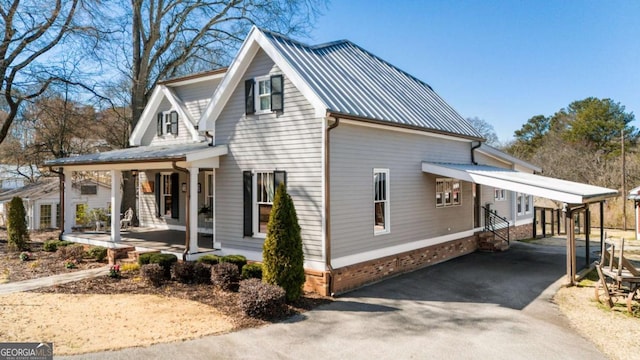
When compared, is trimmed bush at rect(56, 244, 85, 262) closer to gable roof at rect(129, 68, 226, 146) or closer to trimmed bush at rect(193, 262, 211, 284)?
gable roof at rect(129, 68, 226, 146)

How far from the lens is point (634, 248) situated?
56.7 feet

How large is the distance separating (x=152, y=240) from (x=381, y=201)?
8.38 meters

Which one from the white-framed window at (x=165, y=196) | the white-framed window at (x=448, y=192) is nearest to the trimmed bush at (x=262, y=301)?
the white-framed window at (x=448, y=192)

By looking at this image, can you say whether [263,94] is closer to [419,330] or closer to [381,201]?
[381,201]

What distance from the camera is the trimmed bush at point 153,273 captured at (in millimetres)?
9633

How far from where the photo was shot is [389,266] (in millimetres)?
11109

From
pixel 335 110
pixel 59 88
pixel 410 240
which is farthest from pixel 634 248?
pixel 59 88

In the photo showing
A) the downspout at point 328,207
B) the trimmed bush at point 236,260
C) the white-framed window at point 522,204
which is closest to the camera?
the downspout at point 328,207

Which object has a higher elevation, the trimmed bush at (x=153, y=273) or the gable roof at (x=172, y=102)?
the gable roof at (x=172, y=102)

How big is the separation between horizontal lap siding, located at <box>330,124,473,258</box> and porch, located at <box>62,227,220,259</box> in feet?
14.1

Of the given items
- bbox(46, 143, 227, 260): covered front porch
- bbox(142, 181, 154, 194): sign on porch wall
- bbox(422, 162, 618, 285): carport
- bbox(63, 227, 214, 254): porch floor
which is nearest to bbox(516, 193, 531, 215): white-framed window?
bbox(422, 162, 618, 285): carport

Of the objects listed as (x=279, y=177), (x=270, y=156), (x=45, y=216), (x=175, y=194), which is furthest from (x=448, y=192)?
(x=45, y=216)

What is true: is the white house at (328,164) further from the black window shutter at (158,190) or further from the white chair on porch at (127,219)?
the white chair on porch at (127,219)

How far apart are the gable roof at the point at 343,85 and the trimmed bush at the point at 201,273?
13.9 ft
